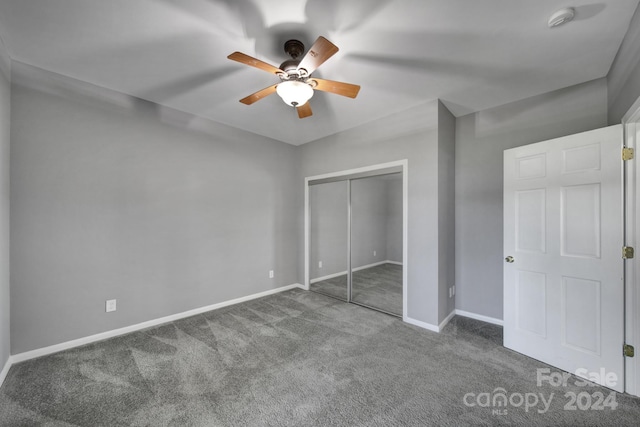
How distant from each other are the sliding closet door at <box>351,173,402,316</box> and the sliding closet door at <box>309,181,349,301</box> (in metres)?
0.17

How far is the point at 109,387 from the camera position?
1.96 meters

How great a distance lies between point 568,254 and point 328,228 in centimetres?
296

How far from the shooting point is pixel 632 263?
6.18ft

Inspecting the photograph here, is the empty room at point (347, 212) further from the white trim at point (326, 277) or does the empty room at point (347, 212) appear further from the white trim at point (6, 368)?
the white trim at point (326, 277)

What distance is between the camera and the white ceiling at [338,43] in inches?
64.5

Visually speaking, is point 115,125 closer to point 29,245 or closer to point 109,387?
point 29,245

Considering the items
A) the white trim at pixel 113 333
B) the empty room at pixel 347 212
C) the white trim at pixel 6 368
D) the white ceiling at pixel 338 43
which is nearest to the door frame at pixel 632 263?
the empty room at pixel 347 212

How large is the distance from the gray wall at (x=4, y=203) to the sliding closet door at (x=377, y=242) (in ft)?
11.7

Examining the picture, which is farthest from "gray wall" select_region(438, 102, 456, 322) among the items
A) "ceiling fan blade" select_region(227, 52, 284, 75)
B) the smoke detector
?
"ceiling fan blade" select_region(227, 52, 284, 75)

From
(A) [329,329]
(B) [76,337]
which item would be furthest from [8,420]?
(A) [329,329]

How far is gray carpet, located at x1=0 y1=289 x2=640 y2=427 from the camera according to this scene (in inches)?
66.1

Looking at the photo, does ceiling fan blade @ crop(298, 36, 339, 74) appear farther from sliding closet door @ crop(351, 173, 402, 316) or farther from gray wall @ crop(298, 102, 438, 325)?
sliding closet door @ crop(351, 173, 402, 316)

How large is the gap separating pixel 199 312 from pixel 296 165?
9.21 ft

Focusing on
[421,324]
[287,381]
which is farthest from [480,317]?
[287,381]
